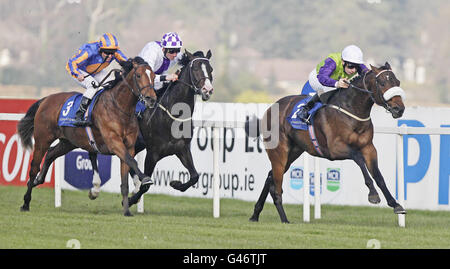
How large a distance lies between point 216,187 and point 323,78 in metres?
1.91

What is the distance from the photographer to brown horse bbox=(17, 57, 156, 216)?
1002 centimetres

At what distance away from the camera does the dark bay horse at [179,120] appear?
34.1 ft

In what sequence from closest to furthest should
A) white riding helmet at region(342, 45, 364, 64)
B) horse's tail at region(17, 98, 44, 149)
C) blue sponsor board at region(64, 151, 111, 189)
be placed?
1. white riding helmet at region(342, 45, 364, 64)
2. horse's tail at region(17, 98, 44, 149)
3. blue sponsor board at region(64, 151, 111, 189)

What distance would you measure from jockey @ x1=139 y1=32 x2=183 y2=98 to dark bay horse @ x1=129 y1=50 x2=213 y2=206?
171 mm

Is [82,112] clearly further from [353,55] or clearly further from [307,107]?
[353,55]

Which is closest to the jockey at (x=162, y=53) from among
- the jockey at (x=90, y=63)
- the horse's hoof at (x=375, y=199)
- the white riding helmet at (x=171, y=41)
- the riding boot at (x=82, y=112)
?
the white riding helmet at (x=171, y=41)

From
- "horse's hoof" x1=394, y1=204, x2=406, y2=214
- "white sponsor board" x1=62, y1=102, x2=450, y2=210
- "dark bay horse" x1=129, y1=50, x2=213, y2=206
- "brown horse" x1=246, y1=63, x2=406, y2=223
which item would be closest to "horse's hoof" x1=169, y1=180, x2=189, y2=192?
"dark bay horse" x1=129, y1=50, x2=213, y2=206

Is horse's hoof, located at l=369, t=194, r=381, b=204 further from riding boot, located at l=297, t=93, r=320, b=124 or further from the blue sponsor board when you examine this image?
the blue sponsor board

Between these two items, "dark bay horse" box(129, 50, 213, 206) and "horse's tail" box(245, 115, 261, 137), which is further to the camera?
"horse's tail" box(245, 115, 261, 137)

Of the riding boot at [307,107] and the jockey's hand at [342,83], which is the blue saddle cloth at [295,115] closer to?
the riding boot at [307,107]

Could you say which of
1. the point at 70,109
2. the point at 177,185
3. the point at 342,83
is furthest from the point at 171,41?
the point at 342,83

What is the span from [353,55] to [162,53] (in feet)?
7.91

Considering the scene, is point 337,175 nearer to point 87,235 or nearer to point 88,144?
point 88,144

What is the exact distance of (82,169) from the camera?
1426 cm
